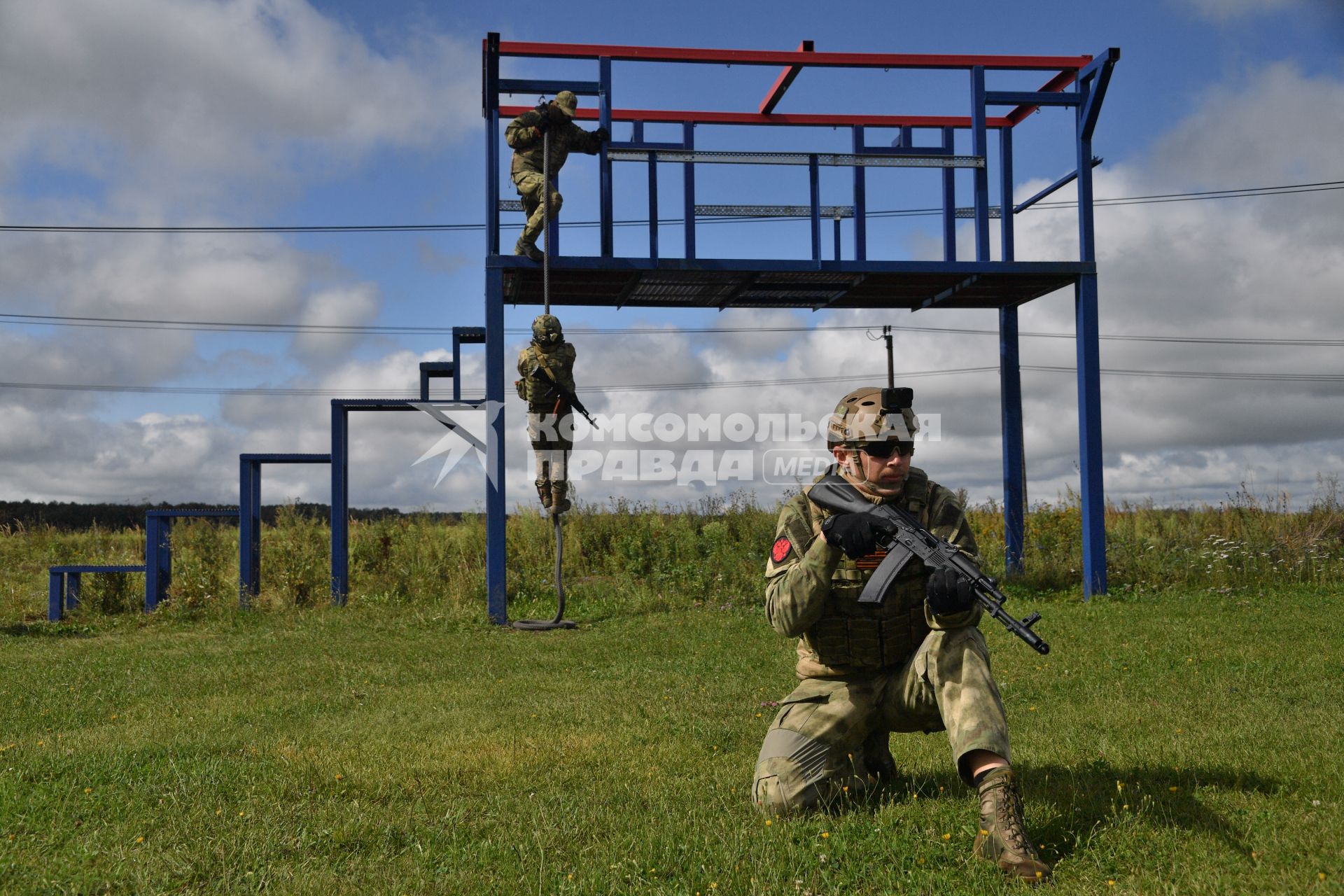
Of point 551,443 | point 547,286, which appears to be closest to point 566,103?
point 547,286

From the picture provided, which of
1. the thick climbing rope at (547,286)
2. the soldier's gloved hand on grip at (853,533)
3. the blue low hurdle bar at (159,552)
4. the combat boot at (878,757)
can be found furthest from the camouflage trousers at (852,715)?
the blue low hurdle bar at (159,552)

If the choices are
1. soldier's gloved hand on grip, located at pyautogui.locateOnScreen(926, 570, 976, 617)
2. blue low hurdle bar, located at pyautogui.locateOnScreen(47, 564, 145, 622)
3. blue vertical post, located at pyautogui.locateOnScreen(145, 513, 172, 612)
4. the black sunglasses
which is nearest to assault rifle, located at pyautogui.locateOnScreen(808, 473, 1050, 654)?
soldier's gloved hand on grip, located at pyautogui.locateOnScreen(926, 570, 976, 617)

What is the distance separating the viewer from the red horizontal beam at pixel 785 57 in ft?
41.1

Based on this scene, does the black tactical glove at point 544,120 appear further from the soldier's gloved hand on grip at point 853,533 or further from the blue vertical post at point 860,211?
the soldier's gloved hand on grip at point 853,533

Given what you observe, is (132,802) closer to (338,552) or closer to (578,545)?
(338,552)

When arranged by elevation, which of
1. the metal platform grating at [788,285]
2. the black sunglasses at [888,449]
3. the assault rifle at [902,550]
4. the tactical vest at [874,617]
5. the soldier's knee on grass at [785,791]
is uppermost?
the metal platform grating at [788,285]

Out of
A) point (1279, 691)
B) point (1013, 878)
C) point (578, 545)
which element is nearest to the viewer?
point (1013, 878)

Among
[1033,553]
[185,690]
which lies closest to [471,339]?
[185,690]

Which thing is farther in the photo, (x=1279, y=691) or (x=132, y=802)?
(x=1279, y=691)

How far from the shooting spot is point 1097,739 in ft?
19.0

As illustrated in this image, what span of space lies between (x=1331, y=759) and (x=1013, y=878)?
8.42 feet

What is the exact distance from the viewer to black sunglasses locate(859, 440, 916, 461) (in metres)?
4.44

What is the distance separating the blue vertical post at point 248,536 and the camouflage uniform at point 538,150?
5.18 metres

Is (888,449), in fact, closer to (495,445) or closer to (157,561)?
(495,445)
